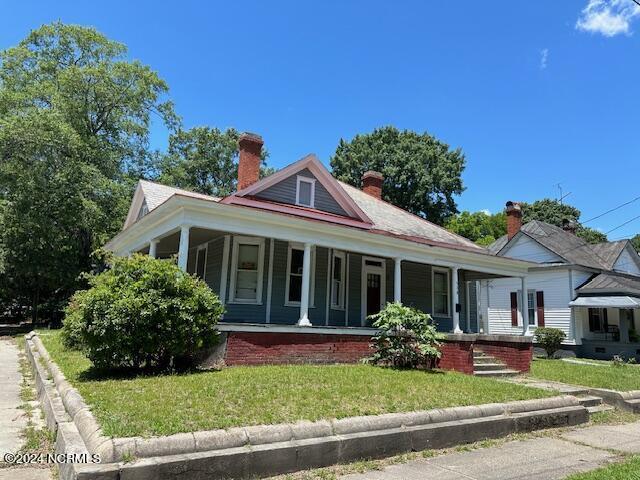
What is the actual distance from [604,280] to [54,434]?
23.8 meters

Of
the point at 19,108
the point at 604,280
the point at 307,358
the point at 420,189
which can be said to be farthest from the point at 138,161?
the point at 604,280

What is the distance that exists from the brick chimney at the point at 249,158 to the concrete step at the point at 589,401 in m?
11.5

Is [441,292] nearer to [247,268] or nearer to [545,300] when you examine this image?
[247,268]

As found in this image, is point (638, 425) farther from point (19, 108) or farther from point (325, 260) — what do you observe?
point (19, 108)

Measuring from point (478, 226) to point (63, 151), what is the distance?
4078cm

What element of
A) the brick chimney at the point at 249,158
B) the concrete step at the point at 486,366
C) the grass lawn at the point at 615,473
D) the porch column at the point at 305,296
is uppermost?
the brick chimney at the point at 249,158

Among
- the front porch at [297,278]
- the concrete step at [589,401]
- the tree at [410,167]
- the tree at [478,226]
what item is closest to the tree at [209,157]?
the tree at [410,167]

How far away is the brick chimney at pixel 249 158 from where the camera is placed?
16469mm

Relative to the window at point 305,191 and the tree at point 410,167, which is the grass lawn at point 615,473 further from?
the tree at point 410,167

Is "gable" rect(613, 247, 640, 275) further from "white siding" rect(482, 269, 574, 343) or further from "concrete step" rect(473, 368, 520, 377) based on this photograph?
"concrete step" rect(473, 368, 520, 377)

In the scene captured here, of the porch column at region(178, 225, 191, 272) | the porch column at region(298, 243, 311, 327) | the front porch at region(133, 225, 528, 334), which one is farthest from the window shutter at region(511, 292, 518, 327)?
the porch column at region(178, 225, 191, 272)

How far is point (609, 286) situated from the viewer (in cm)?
2178

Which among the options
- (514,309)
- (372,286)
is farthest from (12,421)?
(514,309)

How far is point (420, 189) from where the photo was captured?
139 feet
